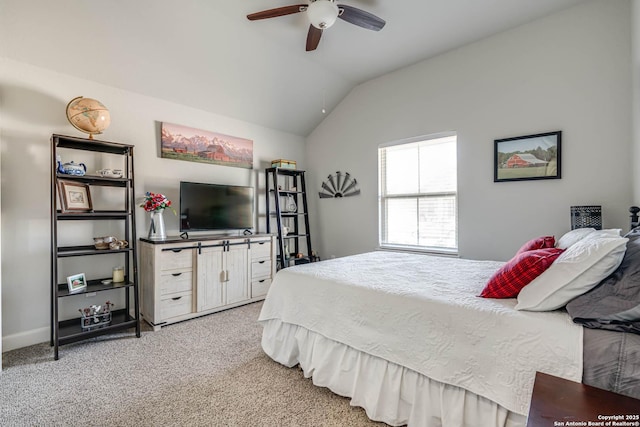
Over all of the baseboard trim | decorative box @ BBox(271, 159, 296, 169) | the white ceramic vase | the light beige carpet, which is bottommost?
the light beige carpet

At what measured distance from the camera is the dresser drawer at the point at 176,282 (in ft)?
9.64

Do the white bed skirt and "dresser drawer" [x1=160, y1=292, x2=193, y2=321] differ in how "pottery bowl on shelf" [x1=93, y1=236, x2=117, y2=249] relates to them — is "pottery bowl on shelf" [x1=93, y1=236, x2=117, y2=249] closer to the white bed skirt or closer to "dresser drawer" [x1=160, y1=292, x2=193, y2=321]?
"dresser drawer" [x1=160, y1=292, x2=193, y2=321]

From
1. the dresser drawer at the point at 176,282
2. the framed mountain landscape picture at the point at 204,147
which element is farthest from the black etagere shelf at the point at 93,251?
the framed mountain landscape picture at the point at 204,147

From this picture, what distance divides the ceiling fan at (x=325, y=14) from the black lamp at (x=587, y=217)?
248 centimetres

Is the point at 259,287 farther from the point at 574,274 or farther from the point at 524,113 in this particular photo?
the point at 524,113

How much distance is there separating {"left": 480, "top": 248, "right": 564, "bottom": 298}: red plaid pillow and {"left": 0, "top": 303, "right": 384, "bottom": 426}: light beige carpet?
3.24 feet

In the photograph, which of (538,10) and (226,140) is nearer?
(538,10)

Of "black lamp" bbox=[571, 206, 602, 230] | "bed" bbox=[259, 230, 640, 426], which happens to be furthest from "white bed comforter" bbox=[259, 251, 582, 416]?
"black lamp" bbox=[571, 206, 602, 230]

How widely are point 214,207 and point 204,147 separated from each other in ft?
2.69

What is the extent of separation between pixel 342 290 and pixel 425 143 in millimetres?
2789

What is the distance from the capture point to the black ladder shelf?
4.33 meters

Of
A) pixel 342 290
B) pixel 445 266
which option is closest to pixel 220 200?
pixel 342 290

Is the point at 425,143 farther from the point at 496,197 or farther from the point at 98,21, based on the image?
the point at 98,21

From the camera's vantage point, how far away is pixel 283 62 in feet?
12.0
